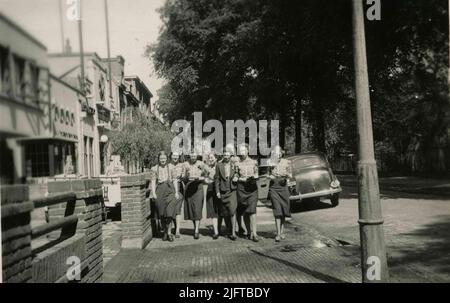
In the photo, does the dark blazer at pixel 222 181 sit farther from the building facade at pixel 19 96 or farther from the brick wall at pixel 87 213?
the building facade at pixel 19 96

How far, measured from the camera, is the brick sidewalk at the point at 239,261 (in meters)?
6.99

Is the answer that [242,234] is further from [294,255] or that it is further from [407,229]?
[407,229]

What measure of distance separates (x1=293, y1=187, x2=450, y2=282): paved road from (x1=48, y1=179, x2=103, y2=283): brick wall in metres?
3.54

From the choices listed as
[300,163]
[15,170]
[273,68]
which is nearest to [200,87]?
[273,68]

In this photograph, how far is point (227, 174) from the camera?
10.9m

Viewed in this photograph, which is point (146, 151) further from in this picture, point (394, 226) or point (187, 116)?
point (394, 226)

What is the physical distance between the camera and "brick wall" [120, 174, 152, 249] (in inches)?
380

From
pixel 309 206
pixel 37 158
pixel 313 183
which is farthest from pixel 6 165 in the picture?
pixel 309 206

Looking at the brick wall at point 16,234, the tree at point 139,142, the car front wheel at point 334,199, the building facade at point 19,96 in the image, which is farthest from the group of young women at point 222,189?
the tree at point 139,142

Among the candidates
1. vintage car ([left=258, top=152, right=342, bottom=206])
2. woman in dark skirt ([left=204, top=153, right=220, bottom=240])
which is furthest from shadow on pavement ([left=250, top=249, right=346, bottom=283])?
vintage car ([left=258, top=152, right=342, bottom=206])

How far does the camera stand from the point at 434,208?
45.7ft

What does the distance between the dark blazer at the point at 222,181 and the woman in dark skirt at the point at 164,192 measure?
0.85 meters

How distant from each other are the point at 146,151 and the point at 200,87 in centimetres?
694

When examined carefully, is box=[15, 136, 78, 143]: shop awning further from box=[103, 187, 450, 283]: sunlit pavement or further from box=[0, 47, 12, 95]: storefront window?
box=[103, 187, 450, 283]: sunlit pavement
